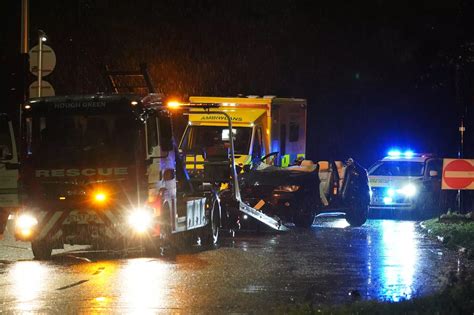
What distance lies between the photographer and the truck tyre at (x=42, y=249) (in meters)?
15.5

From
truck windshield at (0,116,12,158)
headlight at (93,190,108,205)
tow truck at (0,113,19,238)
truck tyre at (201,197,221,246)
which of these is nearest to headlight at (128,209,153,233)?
headlight at (93,190,108,205)

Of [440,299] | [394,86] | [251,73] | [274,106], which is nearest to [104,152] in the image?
[440,299]

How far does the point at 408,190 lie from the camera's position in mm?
26922

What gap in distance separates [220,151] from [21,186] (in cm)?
543

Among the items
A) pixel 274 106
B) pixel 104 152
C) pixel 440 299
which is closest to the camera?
pixel 440 299

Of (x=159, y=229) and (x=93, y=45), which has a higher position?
(x=93, y=45)

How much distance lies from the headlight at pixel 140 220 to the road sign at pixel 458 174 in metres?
8.25

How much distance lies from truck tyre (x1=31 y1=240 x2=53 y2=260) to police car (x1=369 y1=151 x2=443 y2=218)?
514 inches

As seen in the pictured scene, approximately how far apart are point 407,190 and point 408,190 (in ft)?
0.09

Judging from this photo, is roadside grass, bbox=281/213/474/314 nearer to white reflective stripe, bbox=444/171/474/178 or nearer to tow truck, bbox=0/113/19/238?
white reflective stripe, bbox=444/171/474/178

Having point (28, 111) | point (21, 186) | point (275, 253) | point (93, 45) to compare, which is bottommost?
point (275, 253)

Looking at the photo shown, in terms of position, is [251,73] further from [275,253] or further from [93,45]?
[275,253]

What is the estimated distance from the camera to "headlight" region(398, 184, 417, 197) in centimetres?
2691

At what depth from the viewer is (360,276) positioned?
1351 cm
